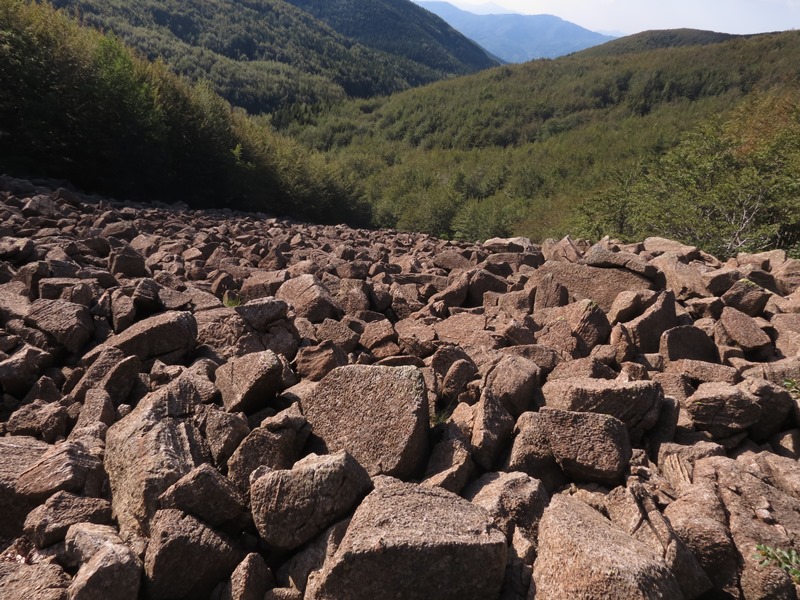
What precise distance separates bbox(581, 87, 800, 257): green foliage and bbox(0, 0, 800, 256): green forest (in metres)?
0.06

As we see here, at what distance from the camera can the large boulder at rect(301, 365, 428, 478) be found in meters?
2.77

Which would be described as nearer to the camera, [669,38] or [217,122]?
[217,122]

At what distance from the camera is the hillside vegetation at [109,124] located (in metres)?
17.0

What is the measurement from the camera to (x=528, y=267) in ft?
26.3

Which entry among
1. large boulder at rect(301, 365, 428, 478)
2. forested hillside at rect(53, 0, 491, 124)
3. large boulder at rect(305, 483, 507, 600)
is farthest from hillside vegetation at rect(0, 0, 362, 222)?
forested hillside at rect(53, 0, 491, 124)

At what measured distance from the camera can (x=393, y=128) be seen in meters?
91.4

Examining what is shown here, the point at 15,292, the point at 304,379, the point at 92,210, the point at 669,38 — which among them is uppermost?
the point at 669,38

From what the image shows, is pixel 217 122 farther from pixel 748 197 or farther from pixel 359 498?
pixel 359 498

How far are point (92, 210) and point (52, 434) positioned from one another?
11050 mm

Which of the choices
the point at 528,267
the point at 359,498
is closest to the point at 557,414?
the point at 359,498

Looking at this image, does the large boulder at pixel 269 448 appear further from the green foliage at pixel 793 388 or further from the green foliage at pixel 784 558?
the green foliage at pixel 793 388

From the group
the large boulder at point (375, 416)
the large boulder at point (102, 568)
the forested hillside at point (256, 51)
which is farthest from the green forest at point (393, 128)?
the large boulder at point (102, 568)

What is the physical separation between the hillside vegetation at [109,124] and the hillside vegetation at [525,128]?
20606 millimetres

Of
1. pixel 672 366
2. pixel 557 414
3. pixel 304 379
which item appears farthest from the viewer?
Result: pixel 672 366
